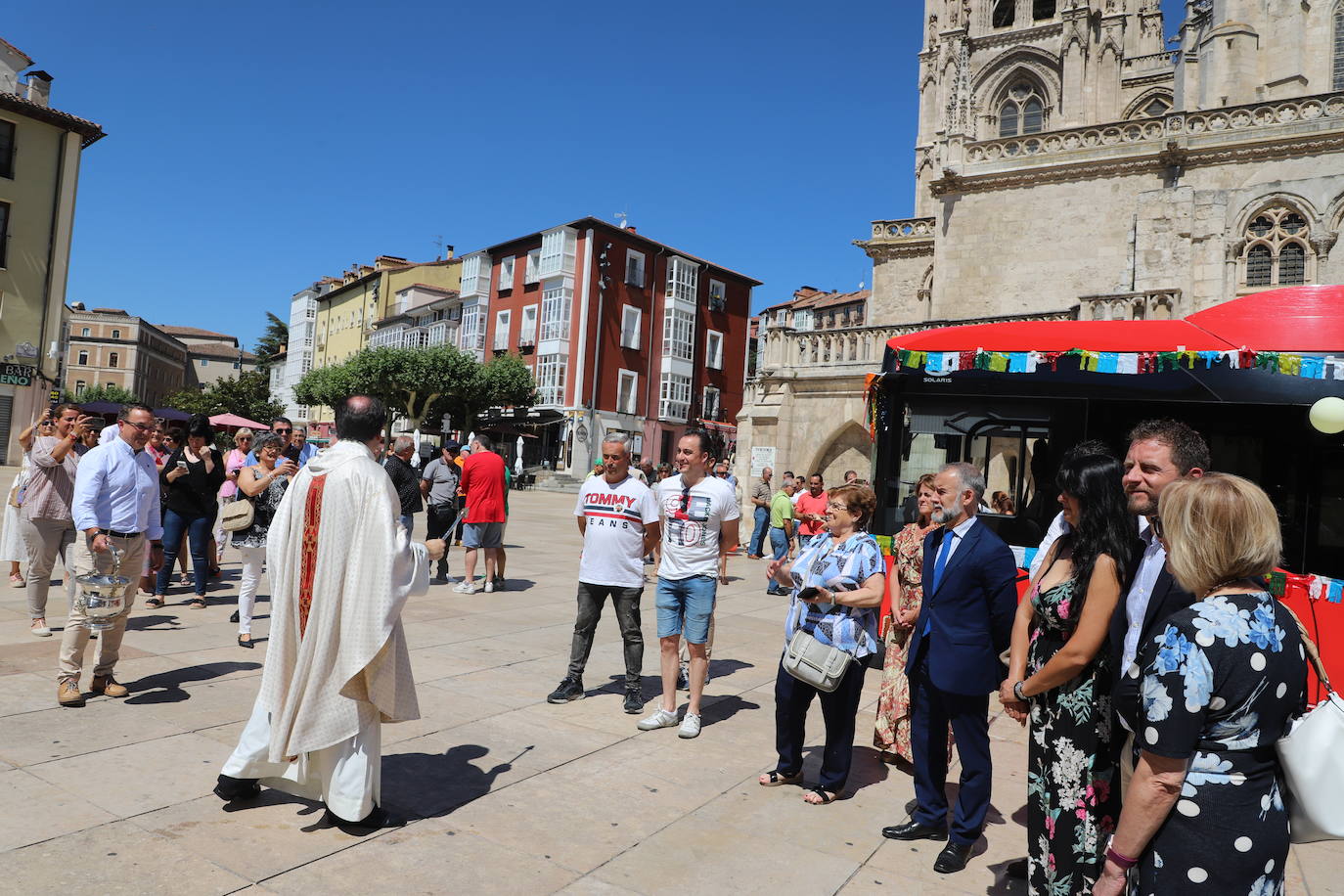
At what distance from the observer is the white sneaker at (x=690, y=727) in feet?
18.0

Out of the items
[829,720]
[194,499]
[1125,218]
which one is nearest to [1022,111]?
[1125,218]

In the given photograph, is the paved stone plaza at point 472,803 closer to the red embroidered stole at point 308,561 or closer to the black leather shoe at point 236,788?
the black leather shoe at point 236,788

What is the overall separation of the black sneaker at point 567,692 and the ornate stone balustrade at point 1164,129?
1815 cm

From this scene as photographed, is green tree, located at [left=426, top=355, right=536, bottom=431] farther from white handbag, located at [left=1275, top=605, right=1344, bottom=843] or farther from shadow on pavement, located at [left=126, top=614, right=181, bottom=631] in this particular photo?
white handbag, located at [left=1275, top=605, right=1344, bottom=843]

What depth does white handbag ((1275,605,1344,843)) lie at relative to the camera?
2.15 metres

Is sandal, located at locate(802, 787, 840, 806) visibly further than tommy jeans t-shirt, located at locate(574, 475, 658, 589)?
No

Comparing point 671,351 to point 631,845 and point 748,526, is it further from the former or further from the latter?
point 631,845

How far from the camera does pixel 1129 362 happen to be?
7.54 meters

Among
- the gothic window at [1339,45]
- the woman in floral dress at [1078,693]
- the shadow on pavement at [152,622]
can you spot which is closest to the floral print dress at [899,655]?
the woman in floral dress at [1078,693]

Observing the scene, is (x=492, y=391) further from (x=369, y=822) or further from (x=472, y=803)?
(x=369, y=822)

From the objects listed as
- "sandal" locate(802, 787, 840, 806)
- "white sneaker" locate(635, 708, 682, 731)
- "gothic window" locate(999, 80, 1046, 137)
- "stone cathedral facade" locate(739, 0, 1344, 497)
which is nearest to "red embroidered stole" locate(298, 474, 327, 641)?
"white sneaker" locate(635, 708, 682, 731)

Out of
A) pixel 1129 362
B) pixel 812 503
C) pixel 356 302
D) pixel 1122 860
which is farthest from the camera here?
pixel 356 302

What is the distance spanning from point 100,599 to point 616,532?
3.26 m

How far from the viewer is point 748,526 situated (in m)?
20.1
